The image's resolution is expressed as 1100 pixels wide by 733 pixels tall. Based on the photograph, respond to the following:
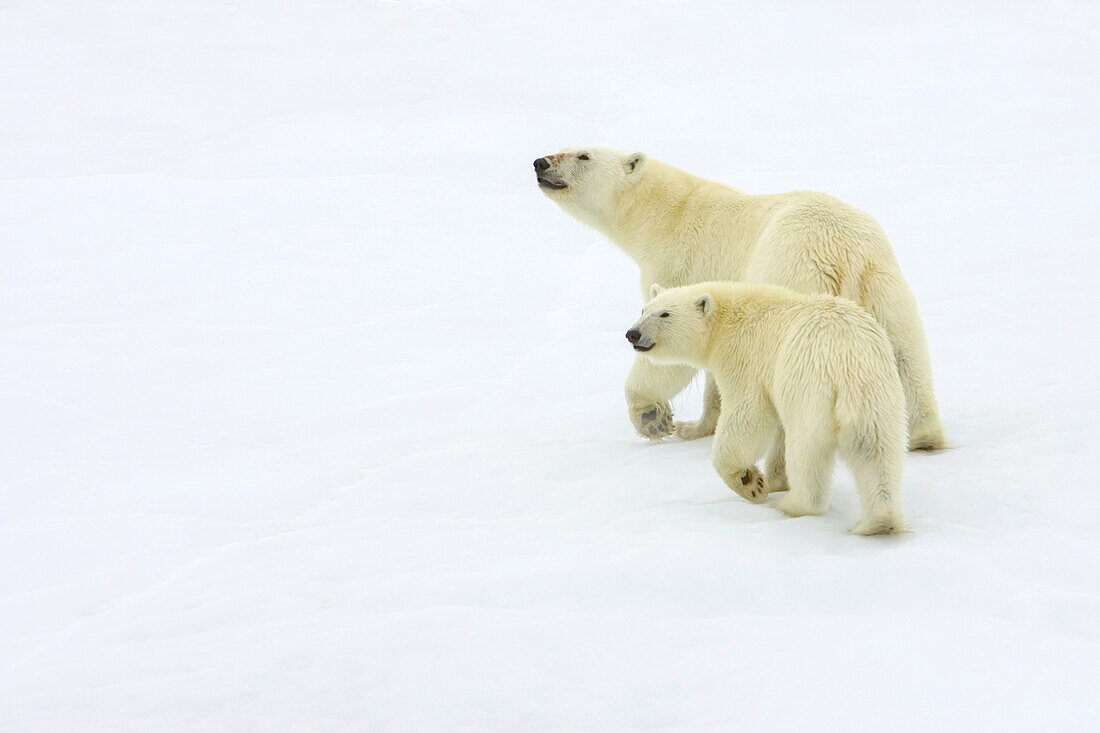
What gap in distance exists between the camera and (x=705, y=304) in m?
4.41

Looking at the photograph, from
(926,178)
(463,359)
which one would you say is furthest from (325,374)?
(926,178)

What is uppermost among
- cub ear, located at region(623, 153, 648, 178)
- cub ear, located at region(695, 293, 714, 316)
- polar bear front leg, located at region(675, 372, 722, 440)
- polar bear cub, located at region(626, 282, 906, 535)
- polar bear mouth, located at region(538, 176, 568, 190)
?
cub ear, located at region(623, 153, 648, 178)

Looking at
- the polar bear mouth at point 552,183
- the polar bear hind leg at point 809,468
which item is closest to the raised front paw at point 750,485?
the polar bear hind leg at point 809,468

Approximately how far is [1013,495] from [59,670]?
3.15 m

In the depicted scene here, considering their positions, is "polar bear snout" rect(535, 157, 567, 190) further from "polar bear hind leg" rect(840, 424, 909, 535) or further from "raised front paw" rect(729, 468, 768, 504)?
"polar bear hind leg" rect(840, 424, 909, 535)

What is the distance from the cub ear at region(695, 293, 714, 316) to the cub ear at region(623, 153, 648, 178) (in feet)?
5.27

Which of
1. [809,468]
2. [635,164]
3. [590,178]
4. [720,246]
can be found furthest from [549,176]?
[809,468]

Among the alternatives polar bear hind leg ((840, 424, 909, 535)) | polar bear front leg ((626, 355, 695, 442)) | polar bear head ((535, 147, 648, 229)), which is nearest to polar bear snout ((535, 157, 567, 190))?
polar bear head ((535, 147, 648, 229))

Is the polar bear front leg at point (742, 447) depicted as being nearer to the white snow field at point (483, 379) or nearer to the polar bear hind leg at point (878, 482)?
the white snow field at point (483, 379)

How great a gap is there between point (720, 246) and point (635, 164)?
0.71 metres

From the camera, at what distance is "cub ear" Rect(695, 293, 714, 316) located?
4395mm

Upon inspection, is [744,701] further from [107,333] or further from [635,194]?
[107,333]

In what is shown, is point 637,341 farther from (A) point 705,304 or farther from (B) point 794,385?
(B) point 794,385

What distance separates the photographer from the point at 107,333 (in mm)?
7191
